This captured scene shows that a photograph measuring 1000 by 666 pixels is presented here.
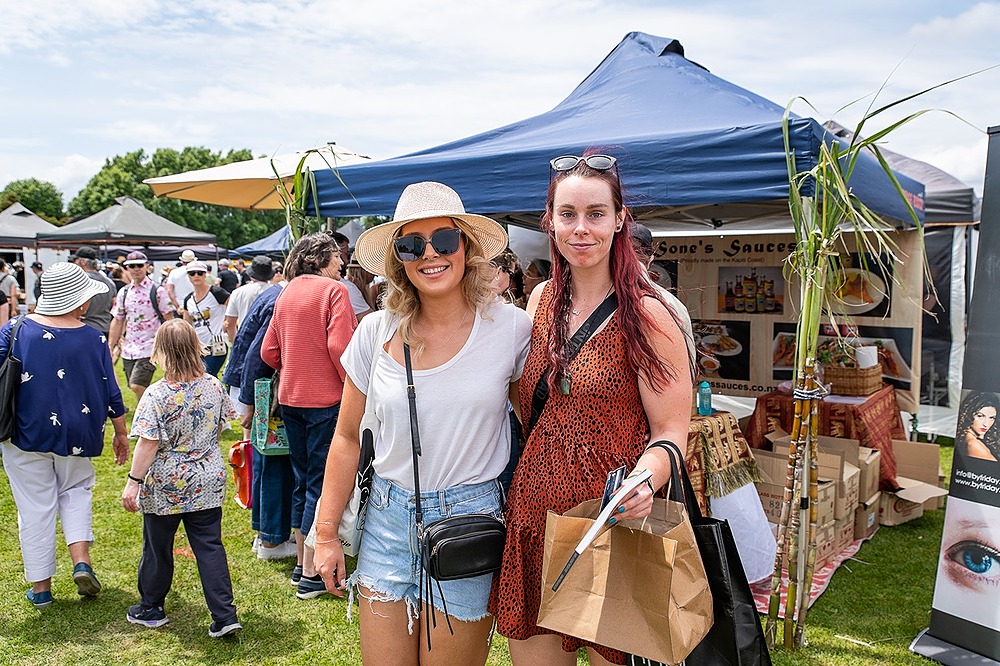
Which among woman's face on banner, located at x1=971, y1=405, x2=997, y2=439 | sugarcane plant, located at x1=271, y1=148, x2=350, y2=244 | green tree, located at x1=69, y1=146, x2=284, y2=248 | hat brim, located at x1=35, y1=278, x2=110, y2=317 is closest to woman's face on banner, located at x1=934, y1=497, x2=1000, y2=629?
woman's face on banner, located at x1=971, y1=405, x2=997, y2=439

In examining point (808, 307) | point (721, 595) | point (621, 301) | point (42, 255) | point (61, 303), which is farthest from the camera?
point (42, 255)

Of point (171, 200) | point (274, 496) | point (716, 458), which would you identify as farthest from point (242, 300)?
point (171, 200)

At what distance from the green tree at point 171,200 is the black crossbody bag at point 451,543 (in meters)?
61.3

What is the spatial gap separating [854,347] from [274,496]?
13.5 ft

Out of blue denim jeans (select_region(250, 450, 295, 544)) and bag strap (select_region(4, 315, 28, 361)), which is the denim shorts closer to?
blue denim jeans (select_region(250, 450, 295, 544))

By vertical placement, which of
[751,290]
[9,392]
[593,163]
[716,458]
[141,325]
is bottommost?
[716,458]

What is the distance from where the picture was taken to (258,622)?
11.9ft

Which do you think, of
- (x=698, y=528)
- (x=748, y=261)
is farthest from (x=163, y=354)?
(x=748, y=261)

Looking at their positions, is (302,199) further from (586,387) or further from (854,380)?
(854,380)

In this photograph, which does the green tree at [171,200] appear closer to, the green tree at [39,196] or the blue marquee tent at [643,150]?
the green tree at [39,196]

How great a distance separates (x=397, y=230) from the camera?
2047 mm

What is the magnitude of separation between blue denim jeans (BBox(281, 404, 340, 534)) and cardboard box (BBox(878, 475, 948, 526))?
377 cm

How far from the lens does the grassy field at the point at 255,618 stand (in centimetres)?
330

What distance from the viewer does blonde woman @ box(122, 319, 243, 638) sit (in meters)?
3.24
